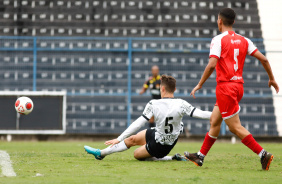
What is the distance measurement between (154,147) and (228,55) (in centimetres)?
149

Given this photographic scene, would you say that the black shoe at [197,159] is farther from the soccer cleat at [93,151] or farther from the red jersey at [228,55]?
the soccer cleat at [93,151]

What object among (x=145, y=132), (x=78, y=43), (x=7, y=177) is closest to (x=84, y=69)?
(x=78, y=43)

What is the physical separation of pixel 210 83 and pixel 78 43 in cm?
402

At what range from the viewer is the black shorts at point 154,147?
20.3 ft

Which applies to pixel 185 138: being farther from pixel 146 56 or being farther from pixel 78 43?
pixel 78 43

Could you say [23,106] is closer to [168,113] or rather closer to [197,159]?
[168,113]

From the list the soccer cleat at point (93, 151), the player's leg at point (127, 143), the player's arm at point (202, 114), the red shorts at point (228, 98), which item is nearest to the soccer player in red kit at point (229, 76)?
the red shorts at point (228, 98)

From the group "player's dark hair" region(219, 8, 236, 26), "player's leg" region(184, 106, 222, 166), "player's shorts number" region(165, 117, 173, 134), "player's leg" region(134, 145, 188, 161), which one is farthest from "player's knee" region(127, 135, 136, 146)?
"player's dark hair" region(219, 8, 236, 26)

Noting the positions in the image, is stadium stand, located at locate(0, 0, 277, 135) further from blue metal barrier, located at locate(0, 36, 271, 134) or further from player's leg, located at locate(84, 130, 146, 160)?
player's leg, located at locate(84, 130, 146, 160)

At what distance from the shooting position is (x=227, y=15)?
5.76 metres

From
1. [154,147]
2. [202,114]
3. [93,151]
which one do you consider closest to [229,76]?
[202,114]

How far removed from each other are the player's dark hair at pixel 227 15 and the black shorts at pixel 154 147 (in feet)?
5.22

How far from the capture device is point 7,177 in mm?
4477

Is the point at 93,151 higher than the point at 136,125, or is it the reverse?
the point at 136,125
